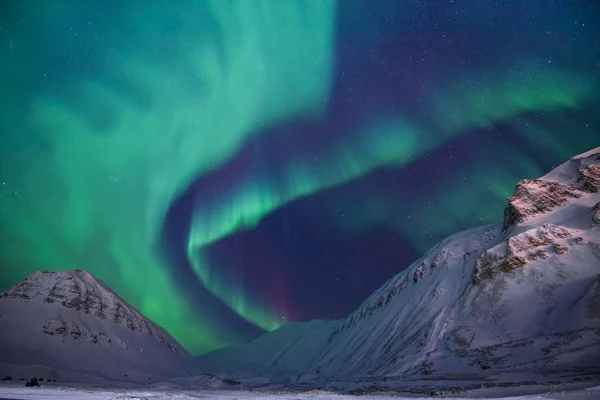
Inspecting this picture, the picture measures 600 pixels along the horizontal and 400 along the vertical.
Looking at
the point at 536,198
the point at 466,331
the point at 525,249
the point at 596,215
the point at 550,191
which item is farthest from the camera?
the point at 536,198

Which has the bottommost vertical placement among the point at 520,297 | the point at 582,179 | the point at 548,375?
the point at 548,375

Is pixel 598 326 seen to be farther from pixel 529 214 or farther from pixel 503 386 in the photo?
pixel 529 214

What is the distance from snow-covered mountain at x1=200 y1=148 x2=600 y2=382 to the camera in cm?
8779

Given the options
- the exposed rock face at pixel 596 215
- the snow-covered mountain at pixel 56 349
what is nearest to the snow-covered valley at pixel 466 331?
the exposed rock face at pixel 596 215

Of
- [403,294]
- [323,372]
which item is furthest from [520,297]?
[323,372]

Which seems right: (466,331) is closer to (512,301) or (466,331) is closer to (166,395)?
(512,301)

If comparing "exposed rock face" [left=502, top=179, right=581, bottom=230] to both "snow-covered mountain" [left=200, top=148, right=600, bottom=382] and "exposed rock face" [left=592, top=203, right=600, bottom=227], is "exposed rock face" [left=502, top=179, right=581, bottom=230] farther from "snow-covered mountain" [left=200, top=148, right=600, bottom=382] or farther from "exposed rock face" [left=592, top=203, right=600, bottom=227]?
"exposed rock face" [left=592, top=203, right=600, bottom=227]

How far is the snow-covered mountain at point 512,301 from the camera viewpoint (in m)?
87.8

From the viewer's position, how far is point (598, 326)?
8462cm

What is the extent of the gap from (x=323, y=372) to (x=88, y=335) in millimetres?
108701

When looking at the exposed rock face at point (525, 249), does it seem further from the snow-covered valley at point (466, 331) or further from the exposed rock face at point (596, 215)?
the exposed rock face at point (596, 215)

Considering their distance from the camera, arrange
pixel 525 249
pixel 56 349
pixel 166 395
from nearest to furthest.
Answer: pixel 166 395, pixel 525 249, pixel 56 349

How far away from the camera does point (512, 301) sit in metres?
108

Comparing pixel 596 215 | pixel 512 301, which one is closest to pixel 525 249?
pixel 512 301
